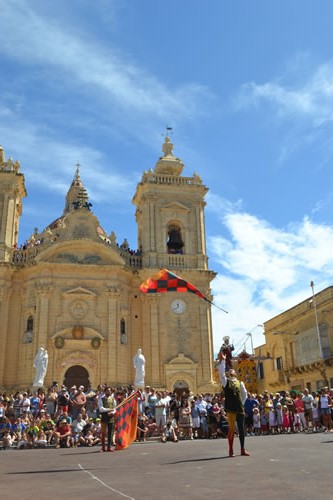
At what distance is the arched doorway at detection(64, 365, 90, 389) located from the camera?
97.9 ft

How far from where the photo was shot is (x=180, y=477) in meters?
7.08

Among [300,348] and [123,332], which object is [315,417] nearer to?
[123,332]

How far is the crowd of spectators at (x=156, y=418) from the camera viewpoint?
53.1 ft

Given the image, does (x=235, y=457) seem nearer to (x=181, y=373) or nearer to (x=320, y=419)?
(x=320, y=419)

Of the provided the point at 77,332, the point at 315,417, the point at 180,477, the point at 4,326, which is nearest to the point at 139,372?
the point at 77,332

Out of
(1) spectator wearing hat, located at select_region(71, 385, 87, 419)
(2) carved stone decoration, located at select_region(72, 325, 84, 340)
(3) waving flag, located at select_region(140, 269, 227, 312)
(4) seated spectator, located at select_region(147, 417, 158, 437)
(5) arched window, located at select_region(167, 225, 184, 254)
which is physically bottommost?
(4) seated spectator, located at select_region(147, 417, 158, 437)

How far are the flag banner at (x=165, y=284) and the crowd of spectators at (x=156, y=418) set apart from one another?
4.03m

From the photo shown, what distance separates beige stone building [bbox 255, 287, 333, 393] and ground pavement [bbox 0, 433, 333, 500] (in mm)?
25250

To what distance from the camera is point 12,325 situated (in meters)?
30.7

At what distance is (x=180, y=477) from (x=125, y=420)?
19.7 feet

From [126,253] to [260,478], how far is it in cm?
2780

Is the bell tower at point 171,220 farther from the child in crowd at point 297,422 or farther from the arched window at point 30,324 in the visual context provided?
the child in crowd at point 297,422

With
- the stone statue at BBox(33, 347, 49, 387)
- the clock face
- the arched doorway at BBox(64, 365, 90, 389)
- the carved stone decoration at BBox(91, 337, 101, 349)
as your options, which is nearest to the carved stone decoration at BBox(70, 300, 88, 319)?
the carved stone decoration at BBox(91, 337, 101, 349)

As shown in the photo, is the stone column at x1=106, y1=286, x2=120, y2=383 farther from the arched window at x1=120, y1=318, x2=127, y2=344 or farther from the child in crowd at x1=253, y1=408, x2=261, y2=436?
the child in crowd at x1=253, y1=408, x2=261, y2=436
